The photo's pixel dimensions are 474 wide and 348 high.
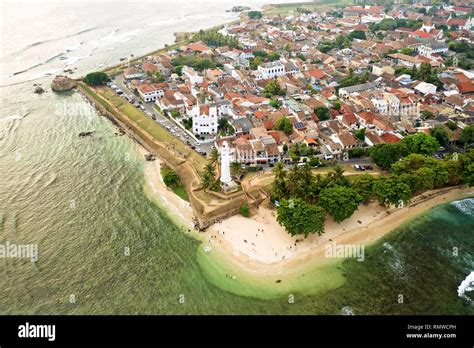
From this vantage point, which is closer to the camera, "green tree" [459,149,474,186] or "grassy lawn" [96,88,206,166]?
"green tree" [459,149,474,186]

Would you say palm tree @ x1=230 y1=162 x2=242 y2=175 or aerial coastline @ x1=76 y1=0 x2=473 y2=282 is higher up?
palm tree @ x1=230 y1=162 x2=242 y2=175

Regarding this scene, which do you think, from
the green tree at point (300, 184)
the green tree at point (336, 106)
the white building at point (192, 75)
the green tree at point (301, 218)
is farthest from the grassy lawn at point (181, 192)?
the white building at point (192, 75)

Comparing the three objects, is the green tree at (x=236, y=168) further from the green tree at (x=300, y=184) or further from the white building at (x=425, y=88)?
the white building at (x=425, y=88)

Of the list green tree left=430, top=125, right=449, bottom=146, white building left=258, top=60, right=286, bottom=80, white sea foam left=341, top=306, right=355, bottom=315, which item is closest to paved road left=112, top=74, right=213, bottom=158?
white building left=258, top=60, right=286, bottom=80

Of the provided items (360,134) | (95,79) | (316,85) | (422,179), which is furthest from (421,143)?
(95,79)

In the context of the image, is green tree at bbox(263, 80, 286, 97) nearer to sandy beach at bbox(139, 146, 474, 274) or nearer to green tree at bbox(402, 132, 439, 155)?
green tree at bbox(402, 132, 439, 155)

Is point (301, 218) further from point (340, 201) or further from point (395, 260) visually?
point (395, 260)
